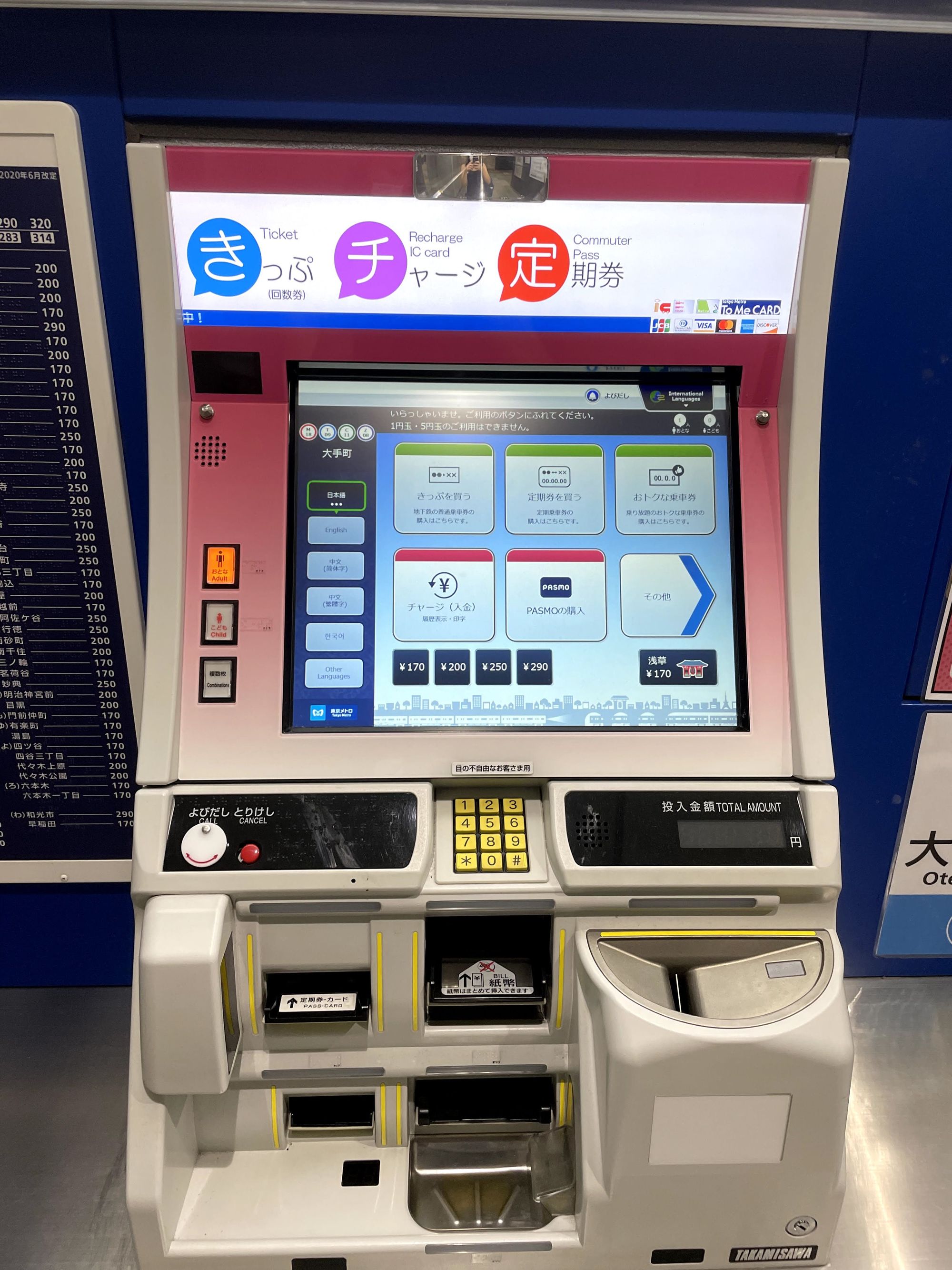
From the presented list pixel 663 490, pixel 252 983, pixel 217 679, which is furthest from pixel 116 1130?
pixel 663 490

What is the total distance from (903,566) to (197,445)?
1447mm

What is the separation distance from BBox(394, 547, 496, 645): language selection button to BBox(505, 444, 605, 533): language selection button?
10 centimetres

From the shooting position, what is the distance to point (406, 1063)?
4.50 feet

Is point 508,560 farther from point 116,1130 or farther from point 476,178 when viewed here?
point 116,1130

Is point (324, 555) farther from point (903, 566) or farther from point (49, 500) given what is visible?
point (903, 566)

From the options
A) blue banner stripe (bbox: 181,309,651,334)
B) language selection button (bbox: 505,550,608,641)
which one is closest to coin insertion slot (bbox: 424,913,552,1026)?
language selection button (bbox: 505,550,608,641)

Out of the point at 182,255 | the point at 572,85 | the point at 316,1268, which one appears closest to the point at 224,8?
the point at 182,255

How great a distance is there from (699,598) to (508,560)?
0.33m

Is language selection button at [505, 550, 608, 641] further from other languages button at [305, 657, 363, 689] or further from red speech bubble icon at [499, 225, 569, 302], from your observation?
red speech bubble icon at [499, 225, 569, 302]

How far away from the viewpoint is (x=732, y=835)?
1.33m

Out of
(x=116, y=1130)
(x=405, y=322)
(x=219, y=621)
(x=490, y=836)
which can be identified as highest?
(x=405, y=322)

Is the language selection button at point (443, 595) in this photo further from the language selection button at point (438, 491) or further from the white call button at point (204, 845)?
the white call button at point (204, 845)

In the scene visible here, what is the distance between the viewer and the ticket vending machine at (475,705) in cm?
127

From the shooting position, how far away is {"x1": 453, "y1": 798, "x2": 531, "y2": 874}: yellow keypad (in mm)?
1323
